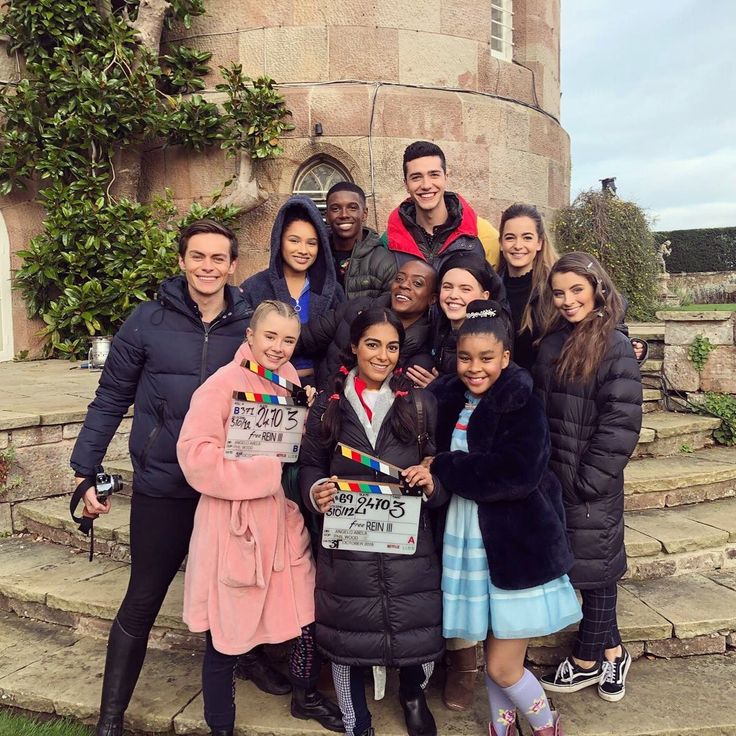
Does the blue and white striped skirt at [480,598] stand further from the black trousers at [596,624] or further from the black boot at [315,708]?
the black boot at [315,708]

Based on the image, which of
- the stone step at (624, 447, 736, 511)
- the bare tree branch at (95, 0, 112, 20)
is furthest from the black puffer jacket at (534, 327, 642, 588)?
the bare tree branch at (95, 0, 112, 20)

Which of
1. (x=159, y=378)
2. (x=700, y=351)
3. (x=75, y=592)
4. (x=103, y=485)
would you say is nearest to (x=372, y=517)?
(x=159, y=378)

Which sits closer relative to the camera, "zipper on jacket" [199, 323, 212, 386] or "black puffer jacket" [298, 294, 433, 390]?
"zipper on jacket" [199, 323, 212, 386]

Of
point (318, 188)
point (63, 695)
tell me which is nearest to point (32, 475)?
point (63, 695)

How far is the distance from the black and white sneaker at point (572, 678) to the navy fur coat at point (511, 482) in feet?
2.55

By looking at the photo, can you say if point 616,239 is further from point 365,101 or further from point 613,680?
point 613,680

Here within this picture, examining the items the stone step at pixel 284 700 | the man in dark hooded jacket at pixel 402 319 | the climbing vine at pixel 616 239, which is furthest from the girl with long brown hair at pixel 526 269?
the climbing vine at pixel 616 239

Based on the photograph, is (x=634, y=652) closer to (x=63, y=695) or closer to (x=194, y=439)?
(x=194, y=439)

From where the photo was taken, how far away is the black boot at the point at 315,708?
8.98 feet

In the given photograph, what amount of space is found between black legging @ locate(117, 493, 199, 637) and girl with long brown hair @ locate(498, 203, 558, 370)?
1733 millimetres

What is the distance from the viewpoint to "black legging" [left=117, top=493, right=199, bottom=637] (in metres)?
2.55

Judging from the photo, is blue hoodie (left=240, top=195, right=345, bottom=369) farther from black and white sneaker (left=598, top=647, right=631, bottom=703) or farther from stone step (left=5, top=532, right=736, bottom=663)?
black and white sneaker (left=598, top=647, right=631, bottom=703)

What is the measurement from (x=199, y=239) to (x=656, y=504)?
11.8 ft

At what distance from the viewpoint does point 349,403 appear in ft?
8.34
